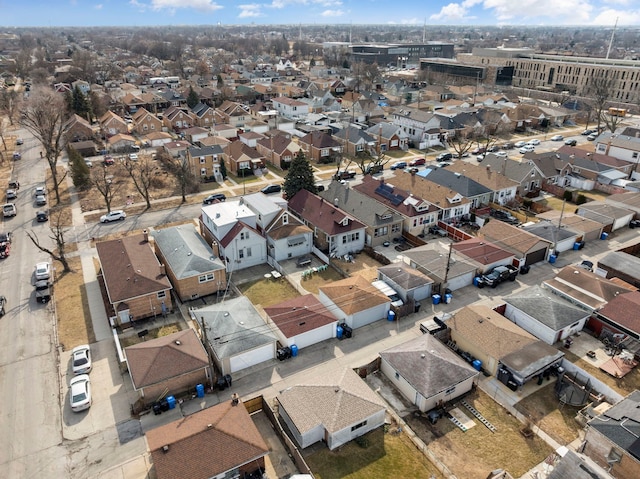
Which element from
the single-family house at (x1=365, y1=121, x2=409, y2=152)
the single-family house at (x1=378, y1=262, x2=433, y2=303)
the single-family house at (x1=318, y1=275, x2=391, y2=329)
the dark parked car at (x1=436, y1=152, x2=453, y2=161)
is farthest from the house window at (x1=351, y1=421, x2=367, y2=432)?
the single-family house at (x1=365, y1=121, x2=409, y2=152)

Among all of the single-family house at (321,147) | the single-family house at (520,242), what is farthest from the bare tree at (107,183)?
the single-family house at (520,242)

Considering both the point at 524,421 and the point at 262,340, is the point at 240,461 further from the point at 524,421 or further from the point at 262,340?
the point at 524,421

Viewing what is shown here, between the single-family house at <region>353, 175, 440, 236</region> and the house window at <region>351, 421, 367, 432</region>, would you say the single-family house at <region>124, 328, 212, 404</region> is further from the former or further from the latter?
the single-family house at <region>353, 175, 440, 236</region>

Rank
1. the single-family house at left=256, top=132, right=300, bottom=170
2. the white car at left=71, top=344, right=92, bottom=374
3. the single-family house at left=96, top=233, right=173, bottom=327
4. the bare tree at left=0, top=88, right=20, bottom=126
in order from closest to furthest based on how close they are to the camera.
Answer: the white car at left=71, top=344, right=92, bottom=374, the single-family house at left=96, top=233, right=173, bottom=327, the single-family house at left=256, top=132, right=300, bottom=170, the bare tree at left=0, top=88, right=20, bottom=126

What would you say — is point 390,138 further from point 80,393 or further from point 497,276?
point 80,393

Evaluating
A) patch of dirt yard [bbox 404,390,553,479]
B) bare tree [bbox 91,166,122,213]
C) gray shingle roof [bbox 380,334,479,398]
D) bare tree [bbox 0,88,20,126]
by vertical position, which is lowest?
patch of dirt yard [bbox 404,390,553,479]

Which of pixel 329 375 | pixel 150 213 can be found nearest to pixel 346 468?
pixel 329 375

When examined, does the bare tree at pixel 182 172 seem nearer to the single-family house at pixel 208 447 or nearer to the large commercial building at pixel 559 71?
the single-family house at pixel 208 447
